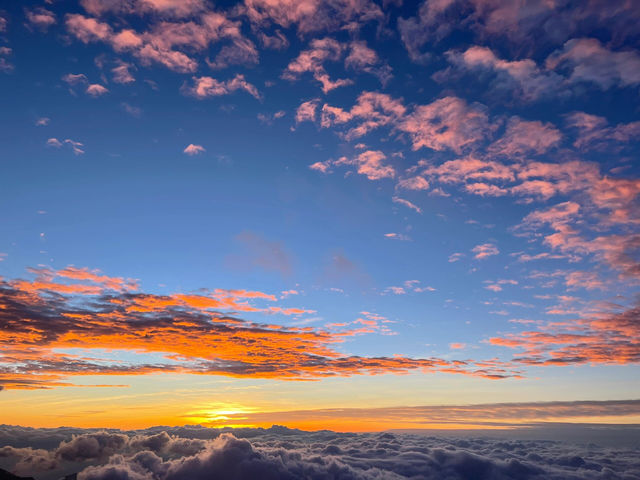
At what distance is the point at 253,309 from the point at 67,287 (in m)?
48.7

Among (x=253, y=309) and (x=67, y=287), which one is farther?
(x=253, y=309)

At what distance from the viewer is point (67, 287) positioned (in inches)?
3703

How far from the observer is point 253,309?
113m
